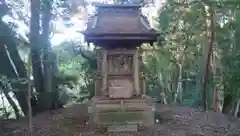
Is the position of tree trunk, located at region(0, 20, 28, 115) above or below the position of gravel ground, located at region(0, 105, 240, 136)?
above

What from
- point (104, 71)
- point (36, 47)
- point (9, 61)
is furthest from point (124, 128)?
point (9, 61)

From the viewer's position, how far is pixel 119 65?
8328mm

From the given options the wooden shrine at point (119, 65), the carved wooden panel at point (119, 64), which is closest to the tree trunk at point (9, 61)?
the wooden shrine at point (119, 65)

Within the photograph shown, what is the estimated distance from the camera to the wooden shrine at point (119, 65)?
→ 7.82 metres

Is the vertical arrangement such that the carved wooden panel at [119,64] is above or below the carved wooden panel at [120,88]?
above

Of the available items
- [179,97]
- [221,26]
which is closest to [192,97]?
[179,97]

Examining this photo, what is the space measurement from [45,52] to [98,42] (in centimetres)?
229

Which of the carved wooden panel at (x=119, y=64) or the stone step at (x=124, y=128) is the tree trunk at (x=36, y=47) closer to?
the carved wooden panel at (x=119, y=64)

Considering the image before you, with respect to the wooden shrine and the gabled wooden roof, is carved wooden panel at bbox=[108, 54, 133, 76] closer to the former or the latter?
the wooden shrine

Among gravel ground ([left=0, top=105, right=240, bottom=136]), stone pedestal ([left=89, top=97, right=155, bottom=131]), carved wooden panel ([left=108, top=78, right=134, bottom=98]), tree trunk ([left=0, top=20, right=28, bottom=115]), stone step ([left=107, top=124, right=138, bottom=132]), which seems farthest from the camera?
tree trunk ([left=0, top=20, right=28, bottom=115])

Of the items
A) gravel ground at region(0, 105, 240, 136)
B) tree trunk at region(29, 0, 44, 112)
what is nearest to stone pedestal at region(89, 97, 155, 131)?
gravel ground at region(0, 105, 240, 136)

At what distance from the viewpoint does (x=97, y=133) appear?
288 inches

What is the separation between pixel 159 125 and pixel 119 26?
234cm

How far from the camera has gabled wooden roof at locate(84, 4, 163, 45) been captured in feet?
25.4
